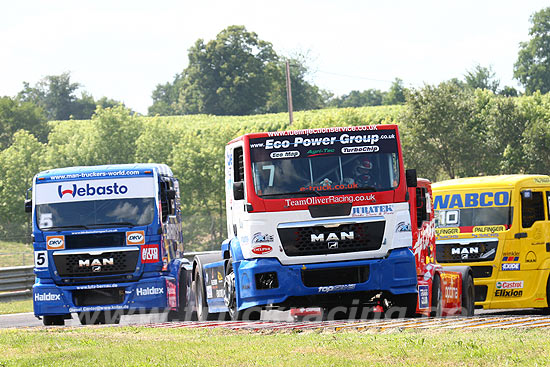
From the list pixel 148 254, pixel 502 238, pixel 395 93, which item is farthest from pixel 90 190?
pixel 395 93

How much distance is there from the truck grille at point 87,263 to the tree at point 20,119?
297ft

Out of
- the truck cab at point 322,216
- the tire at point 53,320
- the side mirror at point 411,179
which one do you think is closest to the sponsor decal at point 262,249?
the truck cab at point 322,216

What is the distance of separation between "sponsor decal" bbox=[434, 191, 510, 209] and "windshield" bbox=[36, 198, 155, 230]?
5.66 metres

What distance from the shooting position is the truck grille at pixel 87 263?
1719 cm

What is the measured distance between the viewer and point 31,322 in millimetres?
20656

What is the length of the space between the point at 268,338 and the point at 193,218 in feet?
113

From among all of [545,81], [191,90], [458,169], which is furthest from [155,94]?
[458,169]

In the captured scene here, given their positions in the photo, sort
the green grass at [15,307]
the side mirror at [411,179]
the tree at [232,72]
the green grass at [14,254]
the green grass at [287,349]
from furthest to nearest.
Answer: the tree at [232,72]
the green grass at [14,254]
the green grass at [15,307]
the side mirror at [411,179]
the green grass at [287,349]

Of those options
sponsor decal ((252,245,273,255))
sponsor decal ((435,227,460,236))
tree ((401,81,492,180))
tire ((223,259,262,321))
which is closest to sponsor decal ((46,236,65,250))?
tire ((223,259,262,321))

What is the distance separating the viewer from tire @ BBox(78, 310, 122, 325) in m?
18.2

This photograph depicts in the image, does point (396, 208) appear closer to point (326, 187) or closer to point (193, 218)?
point (326, 187)

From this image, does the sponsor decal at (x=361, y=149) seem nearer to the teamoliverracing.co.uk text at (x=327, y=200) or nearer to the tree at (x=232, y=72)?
the teamoliverracing.co.uk text at (x=327, y=200)

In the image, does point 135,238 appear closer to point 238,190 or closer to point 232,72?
point 238,190

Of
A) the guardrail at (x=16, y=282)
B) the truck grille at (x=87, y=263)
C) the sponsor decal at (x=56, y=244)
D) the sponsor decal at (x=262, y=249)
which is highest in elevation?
the sponsor decal at (x=56, y=244)
